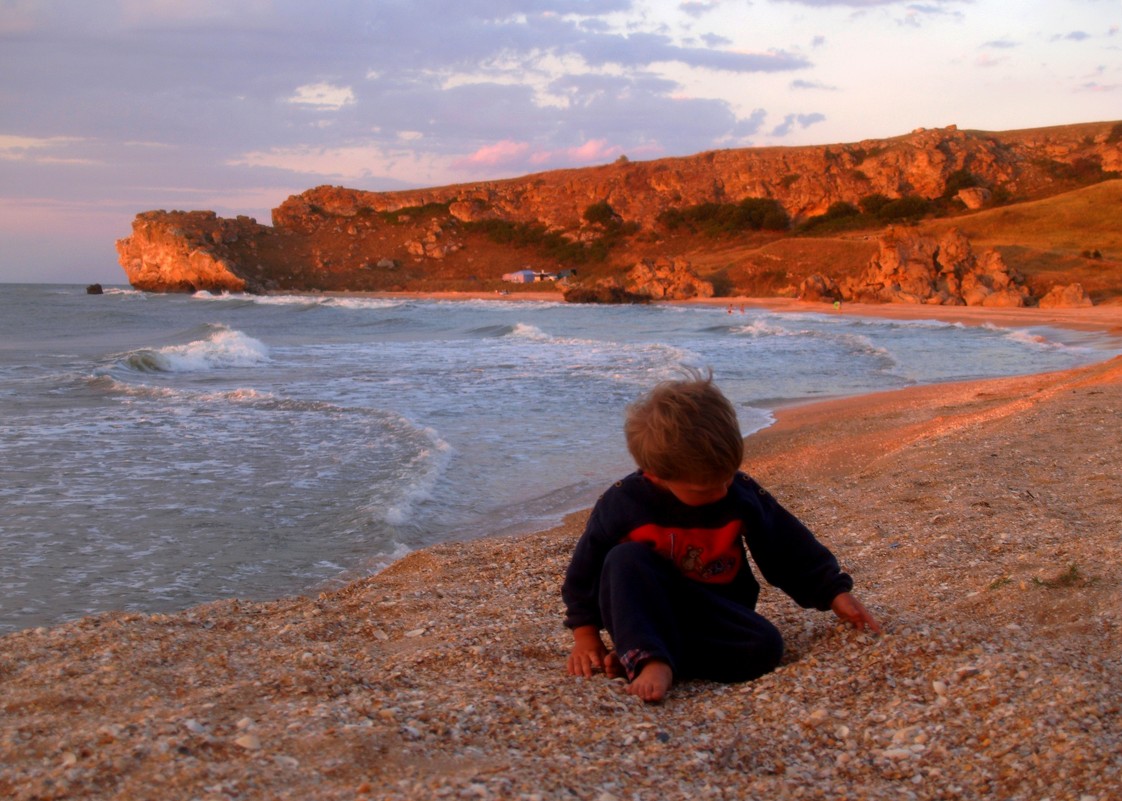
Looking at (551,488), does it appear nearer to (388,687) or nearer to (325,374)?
(388,687)

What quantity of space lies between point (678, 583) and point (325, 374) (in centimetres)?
1581

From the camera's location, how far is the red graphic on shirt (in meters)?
2.98

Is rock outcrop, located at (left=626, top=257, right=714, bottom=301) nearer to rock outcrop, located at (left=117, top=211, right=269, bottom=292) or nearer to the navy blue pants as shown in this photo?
rock outcrop, located at (left=117, top=211, right=269, bottom=292)

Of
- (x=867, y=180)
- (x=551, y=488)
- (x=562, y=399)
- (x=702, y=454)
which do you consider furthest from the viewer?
(x=867, y=180)

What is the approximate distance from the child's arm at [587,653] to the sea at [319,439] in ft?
3.24

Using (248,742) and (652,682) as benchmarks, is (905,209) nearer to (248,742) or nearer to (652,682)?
(652,682)

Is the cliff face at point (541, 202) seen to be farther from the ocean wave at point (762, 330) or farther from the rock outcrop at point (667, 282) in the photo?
the ocean wave at point (762, 330)

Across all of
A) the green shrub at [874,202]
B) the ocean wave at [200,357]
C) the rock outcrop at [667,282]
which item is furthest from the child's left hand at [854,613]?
the green shrub at [874,202]

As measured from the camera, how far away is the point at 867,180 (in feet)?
239

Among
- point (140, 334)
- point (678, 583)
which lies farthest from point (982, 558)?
point (140, 334)

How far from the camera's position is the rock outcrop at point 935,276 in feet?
131

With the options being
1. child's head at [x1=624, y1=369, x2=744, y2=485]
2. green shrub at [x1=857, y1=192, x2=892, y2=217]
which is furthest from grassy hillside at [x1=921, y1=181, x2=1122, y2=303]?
child's head at [x1=624, y1=369, x2=744, y2=485]

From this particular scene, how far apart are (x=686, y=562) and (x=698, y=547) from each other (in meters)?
0.06

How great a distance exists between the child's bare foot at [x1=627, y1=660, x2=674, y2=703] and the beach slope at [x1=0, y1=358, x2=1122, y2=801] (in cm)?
5
